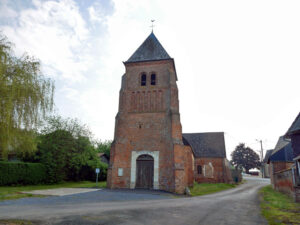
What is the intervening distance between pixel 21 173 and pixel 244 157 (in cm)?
6009

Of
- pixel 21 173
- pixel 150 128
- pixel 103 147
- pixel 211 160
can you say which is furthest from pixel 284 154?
pixel 103 147

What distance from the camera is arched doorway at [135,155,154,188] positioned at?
1862 cm

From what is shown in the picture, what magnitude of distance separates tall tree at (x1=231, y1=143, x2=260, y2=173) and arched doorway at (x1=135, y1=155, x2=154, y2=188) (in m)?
54.1

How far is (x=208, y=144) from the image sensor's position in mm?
39438

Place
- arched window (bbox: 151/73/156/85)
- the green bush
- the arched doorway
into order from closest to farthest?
the arched doorway
the green bush
arched window (bbox: 151/73/156/85)

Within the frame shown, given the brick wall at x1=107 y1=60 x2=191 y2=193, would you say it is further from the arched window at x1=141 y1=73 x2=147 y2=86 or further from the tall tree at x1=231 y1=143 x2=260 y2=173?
the tall tree at x1=231 y1=143 x2=260 y2=173

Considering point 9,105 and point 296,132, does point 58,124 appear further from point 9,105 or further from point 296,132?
point 296,132

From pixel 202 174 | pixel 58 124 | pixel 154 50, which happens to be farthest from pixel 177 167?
pixel 202 174

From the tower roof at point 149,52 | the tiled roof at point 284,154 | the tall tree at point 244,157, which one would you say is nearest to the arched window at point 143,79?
the tower roof at point 149,52

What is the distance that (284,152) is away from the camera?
27.4 m

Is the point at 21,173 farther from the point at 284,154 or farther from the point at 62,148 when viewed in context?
the point at 284,154

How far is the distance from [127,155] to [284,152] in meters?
21.2

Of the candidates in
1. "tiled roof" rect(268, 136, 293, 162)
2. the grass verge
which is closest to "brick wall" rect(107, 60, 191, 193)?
the grass verge

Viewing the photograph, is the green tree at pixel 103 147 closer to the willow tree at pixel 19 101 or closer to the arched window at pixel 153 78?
the arched window at pixel 153 78
